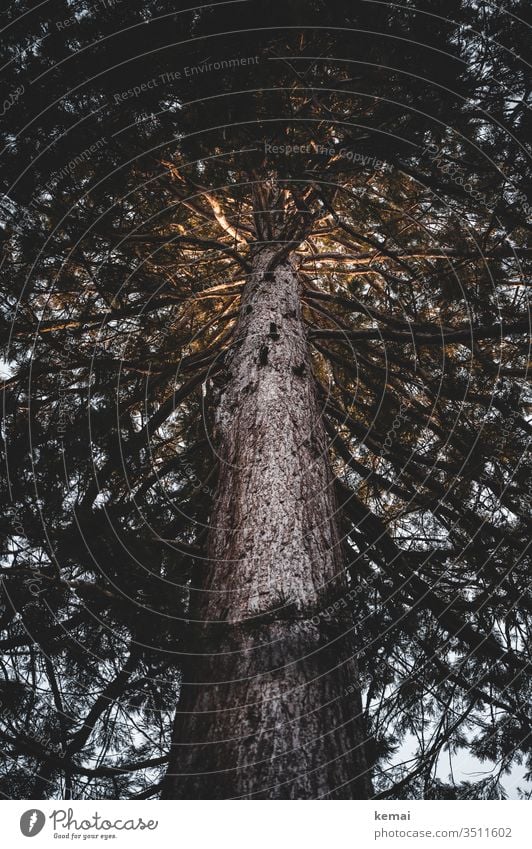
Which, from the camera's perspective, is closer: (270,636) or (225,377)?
(270,636)

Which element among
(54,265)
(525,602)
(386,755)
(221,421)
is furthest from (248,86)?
(386,755)

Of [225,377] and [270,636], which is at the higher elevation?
[225,377]

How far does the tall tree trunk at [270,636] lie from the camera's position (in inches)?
48.6

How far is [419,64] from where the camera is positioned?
261 cm

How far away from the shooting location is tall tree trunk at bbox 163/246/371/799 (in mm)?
1235

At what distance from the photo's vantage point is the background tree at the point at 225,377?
240 cm

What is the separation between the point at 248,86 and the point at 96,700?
402 centimetres

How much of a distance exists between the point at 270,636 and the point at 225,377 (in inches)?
66.1

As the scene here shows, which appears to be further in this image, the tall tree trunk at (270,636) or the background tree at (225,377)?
the background tree at (225,377)

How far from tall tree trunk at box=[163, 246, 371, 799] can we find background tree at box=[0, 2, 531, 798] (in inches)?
1.1

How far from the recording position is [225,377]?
2.80 m

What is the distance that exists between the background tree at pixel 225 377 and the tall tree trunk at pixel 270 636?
28 mm
